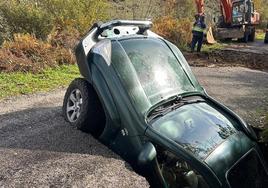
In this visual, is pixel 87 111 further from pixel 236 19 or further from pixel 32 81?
pixel 236 19

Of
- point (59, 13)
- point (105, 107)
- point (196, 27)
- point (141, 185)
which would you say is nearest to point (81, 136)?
point (105, 107)

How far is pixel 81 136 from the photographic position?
535 centimetres

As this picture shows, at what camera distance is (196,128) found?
4641mm

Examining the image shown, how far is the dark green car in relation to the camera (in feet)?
14.3

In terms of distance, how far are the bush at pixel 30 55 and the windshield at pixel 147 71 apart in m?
5.21

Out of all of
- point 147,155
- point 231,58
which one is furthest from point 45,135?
point 231,58

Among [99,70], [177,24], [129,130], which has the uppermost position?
[99,70]

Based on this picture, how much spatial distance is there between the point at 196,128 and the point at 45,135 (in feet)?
7.13

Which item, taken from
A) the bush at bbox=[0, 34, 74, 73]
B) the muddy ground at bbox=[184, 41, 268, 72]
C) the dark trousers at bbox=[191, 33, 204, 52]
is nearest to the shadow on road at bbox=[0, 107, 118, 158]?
the bush at bbox=[0, 34, 74, 73]

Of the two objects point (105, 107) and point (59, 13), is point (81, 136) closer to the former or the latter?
point (105, 107)

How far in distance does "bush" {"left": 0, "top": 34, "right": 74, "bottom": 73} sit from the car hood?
6071mm

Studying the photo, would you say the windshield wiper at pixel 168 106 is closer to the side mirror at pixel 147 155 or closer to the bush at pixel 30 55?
the side mirror at pixel 147 155

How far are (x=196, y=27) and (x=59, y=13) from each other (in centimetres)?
563

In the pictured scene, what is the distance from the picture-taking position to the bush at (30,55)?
32.7 feet
